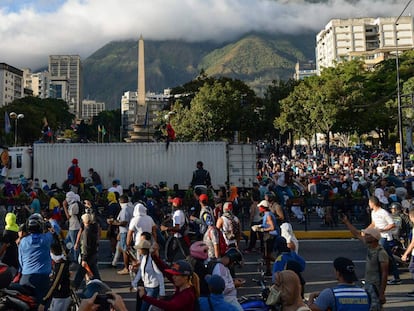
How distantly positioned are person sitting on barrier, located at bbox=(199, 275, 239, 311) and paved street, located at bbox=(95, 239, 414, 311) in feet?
12.6

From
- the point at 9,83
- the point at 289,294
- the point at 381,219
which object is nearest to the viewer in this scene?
the point at 289,294

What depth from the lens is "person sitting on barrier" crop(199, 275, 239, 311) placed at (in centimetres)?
432

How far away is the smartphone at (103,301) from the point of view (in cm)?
351

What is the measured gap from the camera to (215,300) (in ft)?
14.4

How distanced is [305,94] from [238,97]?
300 inches

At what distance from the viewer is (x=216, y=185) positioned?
2362cm

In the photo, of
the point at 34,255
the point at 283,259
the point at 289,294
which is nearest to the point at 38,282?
the point at 34,255

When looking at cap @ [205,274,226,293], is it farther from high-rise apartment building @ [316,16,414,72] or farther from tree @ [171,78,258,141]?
high-rise apartment building @ [316,16,414,72]

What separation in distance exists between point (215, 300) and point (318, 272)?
6.35 meters

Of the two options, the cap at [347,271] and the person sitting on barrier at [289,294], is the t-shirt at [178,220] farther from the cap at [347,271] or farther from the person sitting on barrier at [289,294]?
the person sitting on barrier at [289,294]

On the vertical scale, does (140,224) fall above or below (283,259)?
above

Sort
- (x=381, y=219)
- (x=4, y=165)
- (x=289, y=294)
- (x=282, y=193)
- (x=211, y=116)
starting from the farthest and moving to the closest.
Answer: (x=211, y=116), (x=4, y=165), (x=282, y=193), (x=381, y=219), (x=289, y=294)

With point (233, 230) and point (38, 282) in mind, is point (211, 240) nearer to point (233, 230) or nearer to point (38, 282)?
point (233, 230)

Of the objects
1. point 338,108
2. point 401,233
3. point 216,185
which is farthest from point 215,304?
point 338,108
